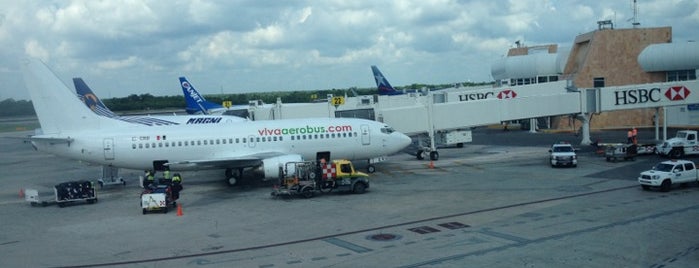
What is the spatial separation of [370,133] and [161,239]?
753 inches

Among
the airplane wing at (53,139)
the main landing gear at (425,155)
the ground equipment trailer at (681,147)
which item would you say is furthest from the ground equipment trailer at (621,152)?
the airplane wing at (53,139)

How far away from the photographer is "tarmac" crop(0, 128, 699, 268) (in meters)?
19.3

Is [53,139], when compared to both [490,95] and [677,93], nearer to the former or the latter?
[490,95]

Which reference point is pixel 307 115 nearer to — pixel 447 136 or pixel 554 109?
pixel 447 136

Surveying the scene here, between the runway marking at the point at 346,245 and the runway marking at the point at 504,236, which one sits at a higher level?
the runway marking at the point at 504,236

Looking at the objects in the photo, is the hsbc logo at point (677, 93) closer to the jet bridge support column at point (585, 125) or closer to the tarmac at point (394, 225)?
the jet bridge support column at point (585, 125)

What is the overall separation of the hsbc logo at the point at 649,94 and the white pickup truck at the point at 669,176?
68.4ft

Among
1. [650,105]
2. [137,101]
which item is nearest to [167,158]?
[650,105]

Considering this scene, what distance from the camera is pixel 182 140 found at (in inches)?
1448

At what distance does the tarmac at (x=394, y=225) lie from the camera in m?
19.3

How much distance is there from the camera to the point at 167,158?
36750mm

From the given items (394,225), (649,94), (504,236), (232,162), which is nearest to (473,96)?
(649,94)

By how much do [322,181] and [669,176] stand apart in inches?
713

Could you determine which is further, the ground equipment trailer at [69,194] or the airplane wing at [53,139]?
the airplane wing at [53,139]
